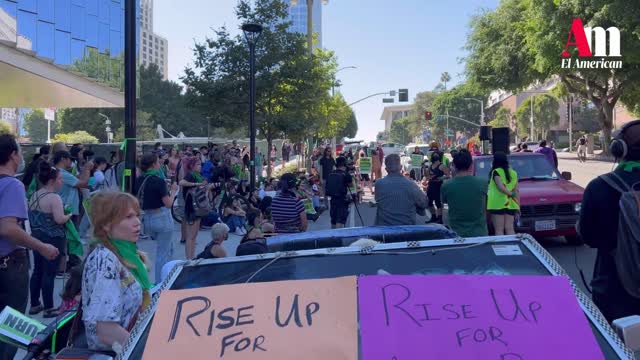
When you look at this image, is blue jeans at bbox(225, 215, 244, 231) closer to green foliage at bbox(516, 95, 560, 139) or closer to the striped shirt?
the striped shirt

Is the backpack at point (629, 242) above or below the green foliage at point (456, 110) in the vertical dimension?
below

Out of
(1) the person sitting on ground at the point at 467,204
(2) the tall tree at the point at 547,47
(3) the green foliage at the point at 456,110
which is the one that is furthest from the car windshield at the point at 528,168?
(3) the green foliage at the point at 456,110

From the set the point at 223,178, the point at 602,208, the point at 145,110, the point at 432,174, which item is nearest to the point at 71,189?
the point at 223,178

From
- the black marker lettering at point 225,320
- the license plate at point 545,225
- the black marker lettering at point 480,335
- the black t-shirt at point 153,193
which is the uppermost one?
the black t-shirt at point 153,193

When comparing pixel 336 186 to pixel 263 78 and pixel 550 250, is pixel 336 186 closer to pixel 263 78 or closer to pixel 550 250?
pixel 550 250

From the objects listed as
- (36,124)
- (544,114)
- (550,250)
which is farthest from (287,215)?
(36,124)

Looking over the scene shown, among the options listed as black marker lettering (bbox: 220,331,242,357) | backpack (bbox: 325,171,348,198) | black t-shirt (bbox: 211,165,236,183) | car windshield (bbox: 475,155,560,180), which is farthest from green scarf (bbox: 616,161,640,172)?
black t-shirt (bbox: 211,165,236,183)

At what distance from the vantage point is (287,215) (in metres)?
7.89

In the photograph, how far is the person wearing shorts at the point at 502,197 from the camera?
8258 millimetres

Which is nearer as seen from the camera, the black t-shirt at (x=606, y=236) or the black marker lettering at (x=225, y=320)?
the black marker lettering at (x=225, y=320)

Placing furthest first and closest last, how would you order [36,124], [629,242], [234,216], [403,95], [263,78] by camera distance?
1. [36,124]
2. [403,95]
3. [263,78]
4. [234,216]
5. [629,242]

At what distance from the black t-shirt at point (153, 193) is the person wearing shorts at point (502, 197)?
4239mm

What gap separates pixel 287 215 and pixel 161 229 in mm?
1564

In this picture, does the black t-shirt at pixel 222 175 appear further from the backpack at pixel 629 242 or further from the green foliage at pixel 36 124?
the green foliage at pixel 36 124
